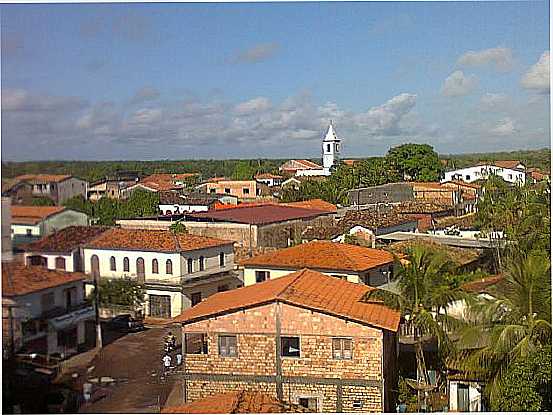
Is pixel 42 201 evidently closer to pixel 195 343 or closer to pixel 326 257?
pixel 195 343

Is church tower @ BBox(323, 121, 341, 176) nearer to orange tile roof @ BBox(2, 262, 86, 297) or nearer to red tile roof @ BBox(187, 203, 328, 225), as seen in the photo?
red tile roof @ BBox(187, 203, 328, 225)

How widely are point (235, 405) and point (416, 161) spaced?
1.23 metres

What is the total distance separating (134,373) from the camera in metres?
3.46

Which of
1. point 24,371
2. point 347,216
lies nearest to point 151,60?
point 347,216

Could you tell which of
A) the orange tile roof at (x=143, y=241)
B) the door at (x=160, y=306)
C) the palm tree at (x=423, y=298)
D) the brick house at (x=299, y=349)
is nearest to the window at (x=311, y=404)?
the brick house at (x=299, y=349)

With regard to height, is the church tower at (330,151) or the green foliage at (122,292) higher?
the church tower at (330,151)

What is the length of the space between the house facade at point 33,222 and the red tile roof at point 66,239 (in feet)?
0.07

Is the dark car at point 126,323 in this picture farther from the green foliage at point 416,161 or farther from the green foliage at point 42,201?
the green foliage at point 416,161

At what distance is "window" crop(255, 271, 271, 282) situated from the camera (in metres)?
3.60

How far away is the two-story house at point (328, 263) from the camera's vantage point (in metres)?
3.58

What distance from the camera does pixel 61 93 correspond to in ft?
10.9

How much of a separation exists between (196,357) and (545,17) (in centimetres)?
191

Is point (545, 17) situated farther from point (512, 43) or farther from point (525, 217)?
point (525, 217)

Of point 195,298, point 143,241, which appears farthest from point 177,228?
point 195,298
